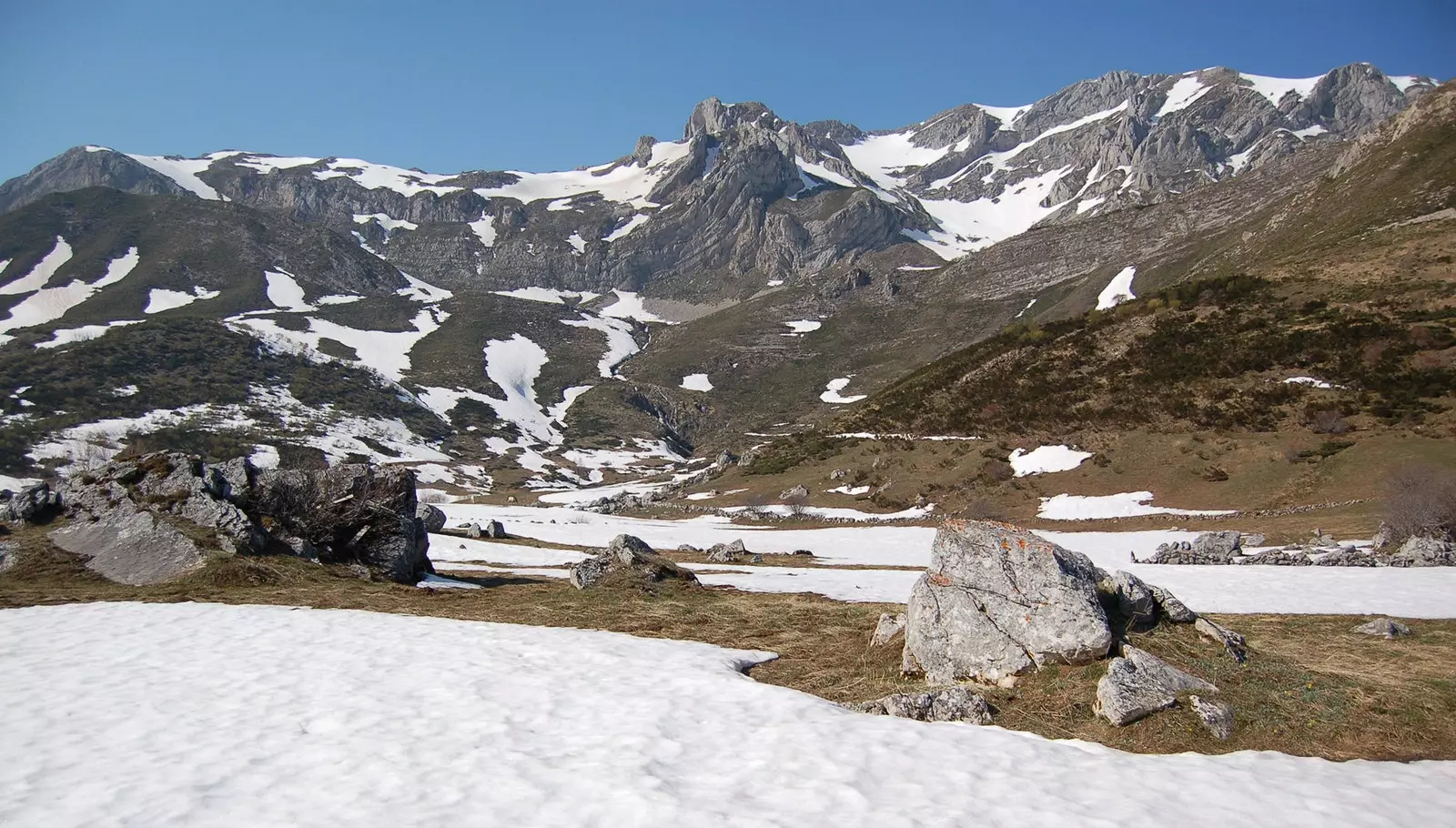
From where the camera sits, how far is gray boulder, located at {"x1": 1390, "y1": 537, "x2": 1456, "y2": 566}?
20.3m

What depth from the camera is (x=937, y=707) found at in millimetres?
8453

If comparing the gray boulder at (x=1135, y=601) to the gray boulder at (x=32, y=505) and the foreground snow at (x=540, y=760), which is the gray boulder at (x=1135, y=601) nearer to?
the foreground snow at (x=540, y=760)

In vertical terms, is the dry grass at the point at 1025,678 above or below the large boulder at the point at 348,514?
below

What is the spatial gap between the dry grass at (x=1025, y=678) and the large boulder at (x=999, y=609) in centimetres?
37

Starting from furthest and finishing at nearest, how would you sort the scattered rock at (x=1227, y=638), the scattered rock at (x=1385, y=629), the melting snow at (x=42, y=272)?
the melting snow at (x=42, y=272)
the scattered rock at (x=1385, y=629)
the scattered rock at (x=1227, y=638)

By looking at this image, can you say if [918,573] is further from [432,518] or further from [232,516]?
[432,518]

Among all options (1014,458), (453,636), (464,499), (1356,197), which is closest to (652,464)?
(464,499)

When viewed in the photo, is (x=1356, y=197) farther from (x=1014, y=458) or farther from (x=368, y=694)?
(x=368, y=694)

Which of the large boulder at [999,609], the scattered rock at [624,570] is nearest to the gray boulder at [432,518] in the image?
the scattered rock at [624,570]

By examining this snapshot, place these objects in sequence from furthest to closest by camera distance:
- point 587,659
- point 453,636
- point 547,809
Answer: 1. point 453,636
2. point 587,659
3. point 547,809

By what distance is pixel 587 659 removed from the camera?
1070 centimetres

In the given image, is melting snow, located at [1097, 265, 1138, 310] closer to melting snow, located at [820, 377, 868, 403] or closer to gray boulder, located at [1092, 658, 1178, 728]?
melting snow, located at [820, 377, 868, 403]

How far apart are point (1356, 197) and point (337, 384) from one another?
153 metres

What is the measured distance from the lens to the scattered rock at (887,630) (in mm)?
11258
